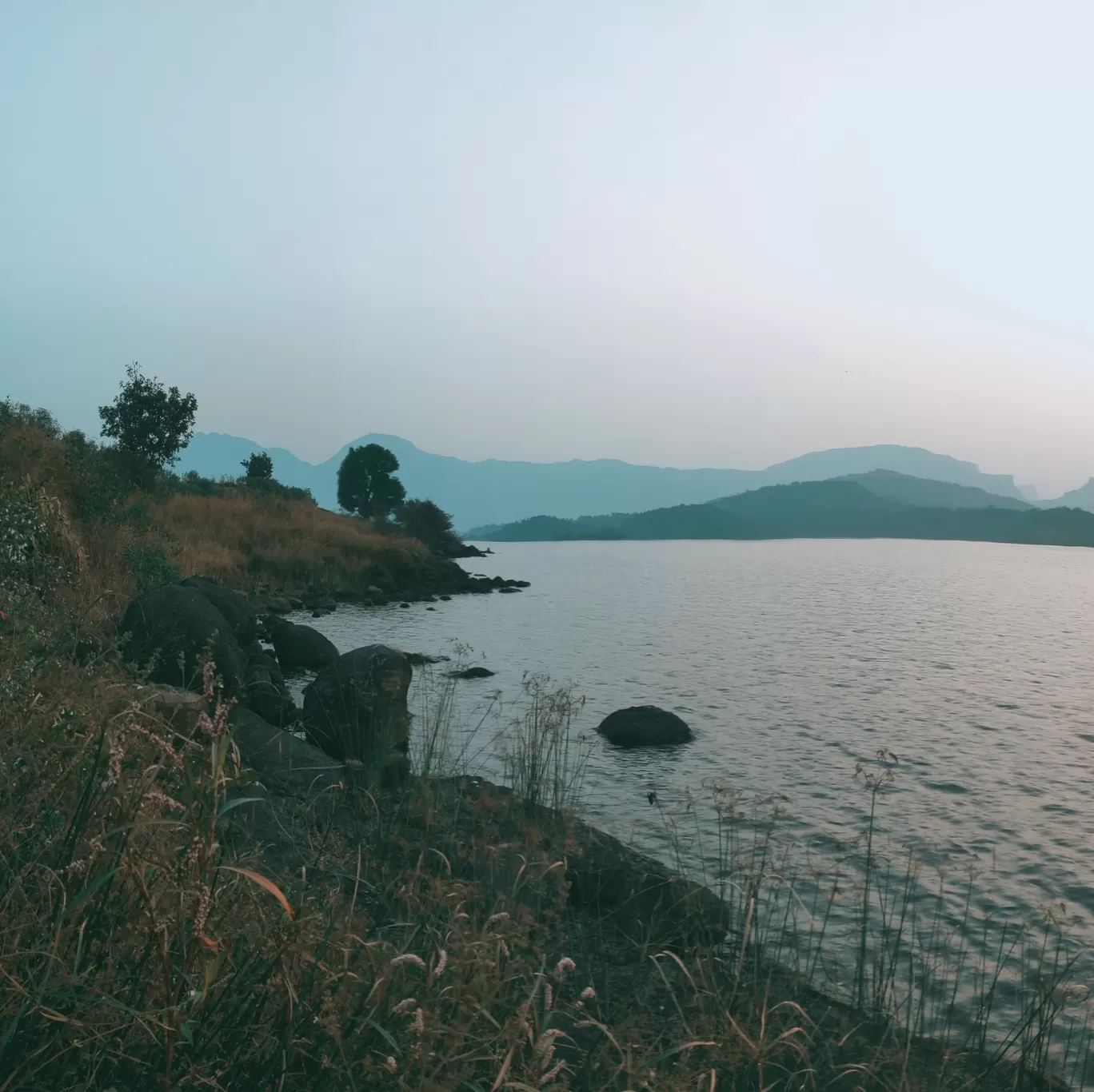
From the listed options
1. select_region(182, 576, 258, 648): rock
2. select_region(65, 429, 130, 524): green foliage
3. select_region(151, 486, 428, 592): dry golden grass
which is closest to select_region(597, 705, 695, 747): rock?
select_region(182, 576, 258, 648): rock

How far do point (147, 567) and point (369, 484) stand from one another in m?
75.4

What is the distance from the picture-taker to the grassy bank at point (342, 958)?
8.89 ft

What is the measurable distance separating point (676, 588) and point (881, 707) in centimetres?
3856

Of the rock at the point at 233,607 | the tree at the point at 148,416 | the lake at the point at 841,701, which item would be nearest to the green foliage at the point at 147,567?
the rock at the point at 233,607

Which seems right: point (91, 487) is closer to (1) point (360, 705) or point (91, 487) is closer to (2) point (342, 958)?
(1) point (360, 705)

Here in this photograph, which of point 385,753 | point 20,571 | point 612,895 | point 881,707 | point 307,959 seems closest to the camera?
point 307,959

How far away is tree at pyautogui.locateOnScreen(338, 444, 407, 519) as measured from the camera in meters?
90.7

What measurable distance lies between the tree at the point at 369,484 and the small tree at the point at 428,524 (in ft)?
54.4

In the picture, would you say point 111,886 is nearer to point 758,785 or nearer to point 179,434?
point 758,785

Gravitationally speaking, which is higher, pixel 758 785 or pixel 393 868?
pixel 393 868

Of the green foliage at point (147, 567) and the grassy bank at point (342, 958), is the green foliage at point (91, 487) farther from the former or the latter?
the grassy bank at point (342, 958)

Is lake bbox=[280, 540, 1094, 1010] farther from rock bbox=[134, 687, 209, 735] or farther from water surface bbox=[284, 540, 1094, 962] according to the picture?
rock bbox=[134, 687, 209, 735]

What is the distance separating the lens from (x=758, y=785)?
41.7 feet

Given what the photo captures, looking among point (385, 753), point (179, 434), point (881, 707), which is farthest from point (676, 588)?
point (385, 753)
